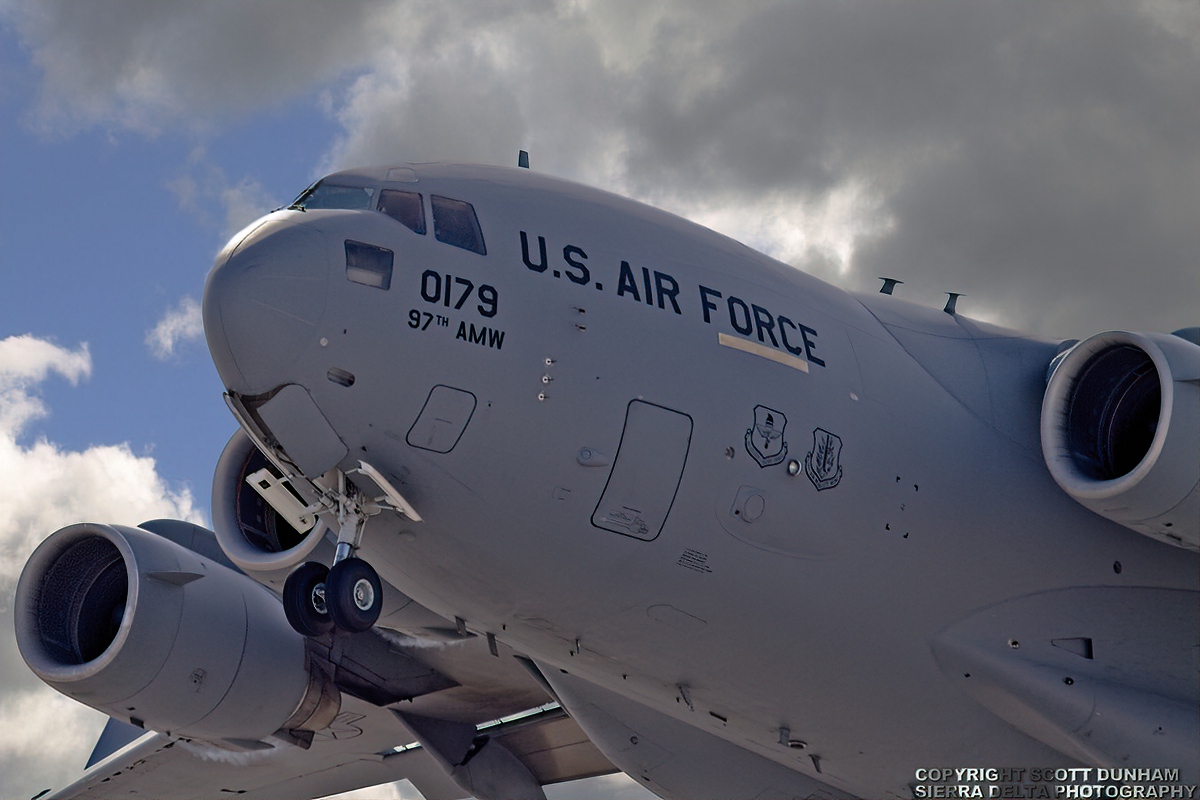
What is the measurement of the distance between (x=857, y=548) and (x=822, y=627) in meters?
0.52

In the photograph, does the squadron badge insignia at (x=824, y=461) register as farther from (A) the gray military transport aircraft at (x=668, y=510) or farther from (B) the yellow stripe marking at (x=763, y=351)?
(B) the yellow stripe marking at (x=763, y=351)

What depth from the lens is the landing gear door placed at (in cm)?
680

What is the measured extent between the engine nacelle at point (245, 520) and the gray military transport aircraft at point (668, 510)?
0.12 ft

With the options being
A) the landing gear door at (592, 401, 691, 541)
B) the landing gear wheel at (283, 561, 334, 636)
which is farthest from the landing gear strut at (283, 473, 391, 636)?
the landing gear door at (592, 401, 691, 541)

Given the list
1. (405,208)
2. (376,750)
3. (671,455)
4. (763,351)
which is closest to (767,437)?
(763,351)

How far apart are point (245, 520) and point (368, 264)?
3.32m

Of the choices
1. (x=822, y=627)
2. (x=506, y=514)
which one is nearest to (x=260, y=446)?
(x=506, y=514)

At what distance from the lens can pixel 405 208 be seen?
22.8 feet

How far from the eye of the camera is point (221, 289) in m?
6.43

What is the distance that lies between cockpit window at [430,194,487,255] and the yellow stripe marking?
4.78 ft

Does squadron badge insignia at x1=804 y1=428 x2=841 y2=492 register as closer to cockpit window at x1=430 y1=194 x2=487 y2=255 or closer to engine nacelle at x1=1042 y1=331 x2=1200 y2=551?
engine nacelle at x1=1042 y1=331 x2=1200 y2=551

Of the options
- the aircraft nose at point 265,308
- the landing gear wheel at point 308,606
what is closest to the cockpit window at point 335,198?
the aircraft nose at point 265,308

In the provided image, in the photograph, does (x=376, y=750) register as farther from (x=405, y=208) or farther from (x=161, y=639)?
(x=405, y=208)

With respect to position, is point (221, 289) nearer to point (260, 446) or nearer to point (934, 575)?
point (260, 446)
